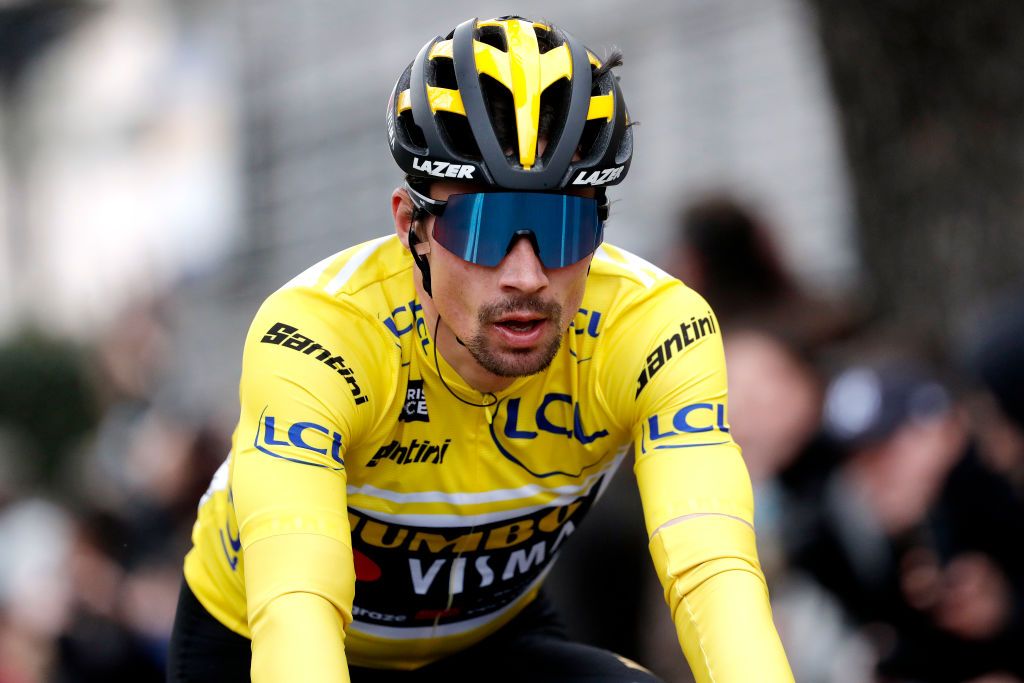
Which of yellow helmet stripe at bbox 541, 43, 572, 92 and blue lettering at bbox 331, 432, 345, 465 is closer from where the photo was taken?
blue lettering at bbox 331, 432, 345, 465

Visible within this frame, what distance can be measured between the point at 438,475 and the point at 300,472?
0.53m

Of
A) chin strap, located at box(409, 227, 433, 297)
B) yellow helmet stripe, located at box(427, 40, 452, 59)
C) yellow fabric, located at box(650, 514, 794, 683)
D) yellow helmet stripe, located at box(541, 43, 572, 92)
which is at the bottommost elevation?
yellow fabric, located at box(650, 514, 794, 683)

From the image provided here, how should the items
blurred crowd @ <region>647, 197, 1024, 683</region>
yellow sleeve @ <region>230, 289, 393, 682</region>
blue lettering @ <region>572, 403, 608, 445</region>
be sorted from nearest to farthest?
yellow sleeve @ <region>230, 289, 393, 682</region> → blue lettering @ <region>572, 403, 608, 445</region> → blurred crowd @ <region>647, 197, 1024, 683</region>

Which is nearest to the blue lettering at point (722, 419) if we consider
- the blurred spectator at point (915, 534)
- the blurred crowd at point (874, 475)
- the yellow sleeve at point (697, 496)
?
the yellow sleeve at point (697, 496)

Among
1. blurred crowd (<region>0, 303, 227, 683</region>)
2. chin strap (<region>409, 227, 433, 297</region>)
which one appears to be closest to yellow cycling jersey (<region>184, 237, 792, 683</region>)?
chin strap (<region>409, 227, 433, 297</region>)

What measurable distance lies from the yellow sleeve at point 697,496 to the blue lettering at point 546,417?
18 cm

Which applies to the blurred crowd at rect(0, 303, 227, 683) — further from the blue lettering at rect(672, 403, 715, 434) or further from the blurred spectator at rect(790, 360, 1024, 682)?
the blue lettering at rect(672, 403, 715, 434)

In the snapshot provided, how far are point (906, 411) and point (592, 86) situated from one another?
2.44 meters

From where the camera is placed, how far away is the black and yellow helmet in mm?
3406

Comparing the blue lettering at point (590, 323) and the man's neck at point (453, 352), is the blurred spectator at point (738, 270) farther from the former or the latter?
the man's neck at point (453, 352)

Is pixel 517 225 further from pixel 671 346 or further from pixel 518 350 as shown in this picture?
pixel 671 346

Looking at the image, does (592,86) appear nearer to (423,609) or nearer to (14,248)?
(423,609)

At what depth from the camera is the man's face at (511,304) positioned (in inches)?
136

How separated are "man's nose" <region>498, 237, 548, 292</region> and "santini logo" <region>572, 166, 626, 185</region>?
0.19m
